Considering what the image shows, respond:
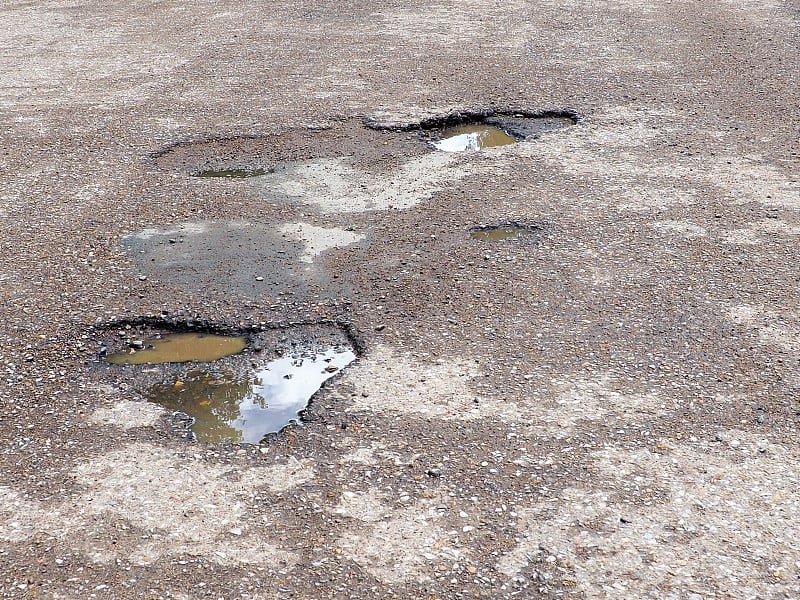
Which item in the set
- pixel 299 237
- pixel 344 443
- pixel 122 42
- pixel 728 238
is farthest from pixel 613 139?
pixel 122 42

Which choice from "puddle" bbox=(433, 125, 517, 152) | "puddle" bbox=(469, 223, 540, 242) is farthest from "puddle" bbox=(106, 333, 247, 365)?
"puddle" bbox=(433, 125, 517, 152)

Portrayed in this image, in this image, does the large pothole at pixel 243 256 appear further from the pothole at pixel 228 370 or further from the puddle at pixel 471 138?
the puddle at pixel 471 138

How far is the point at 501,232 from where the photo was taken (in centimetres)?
675

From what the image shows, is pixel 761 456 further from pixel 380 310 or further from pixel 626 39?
pixel 626 39

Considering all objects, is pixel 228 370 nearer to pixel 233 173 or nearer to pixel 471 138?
pixel 233 173

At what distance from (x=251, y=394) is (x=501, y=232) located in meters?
2.57

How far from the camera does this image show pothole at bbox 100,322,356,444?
15.9 ft

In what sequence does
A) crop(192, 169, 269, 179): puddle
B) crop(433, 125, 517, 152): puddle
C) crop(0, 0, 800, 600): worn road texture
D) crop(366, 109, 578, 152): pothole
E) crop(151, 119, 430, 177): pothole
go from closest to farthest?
crop(0, 0, 800, 600): worn road texture
crop(192, 169, 269, 179): puddle
crop(151, 119, 430, 177): pothole
crop(433, 125, 517, 152): puddle
crop(366, 109, 578, 152): pothole

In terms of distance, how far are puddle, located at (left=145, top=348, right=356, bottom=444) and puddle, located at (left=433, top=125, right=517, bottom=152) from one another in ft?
12.0

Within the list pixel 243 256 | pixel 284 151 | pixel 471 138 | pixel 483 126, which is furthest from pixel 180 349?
pixel 483 126

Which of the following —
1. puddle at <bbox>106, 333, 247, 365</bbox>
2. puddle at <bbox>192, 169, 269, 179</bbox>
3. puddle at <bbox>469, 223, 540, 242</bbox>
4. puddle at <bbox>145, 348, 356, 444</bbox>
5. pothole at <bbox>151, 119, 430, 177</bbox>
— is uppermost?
pothole at <bbox>151, 119, 430, 177</bbox>

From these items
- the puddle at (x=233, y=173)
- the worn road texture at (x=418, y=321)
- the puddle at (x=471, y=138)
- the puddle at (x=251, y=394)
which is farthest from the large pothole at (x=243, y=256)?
the puddle at (x=471, y=138)

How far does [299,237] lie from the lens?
22.3ft

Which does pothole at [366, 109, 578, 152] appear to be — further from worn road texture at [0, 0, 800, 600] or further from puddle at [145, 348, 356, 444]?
puddle at [145, 348, 356, 444]
